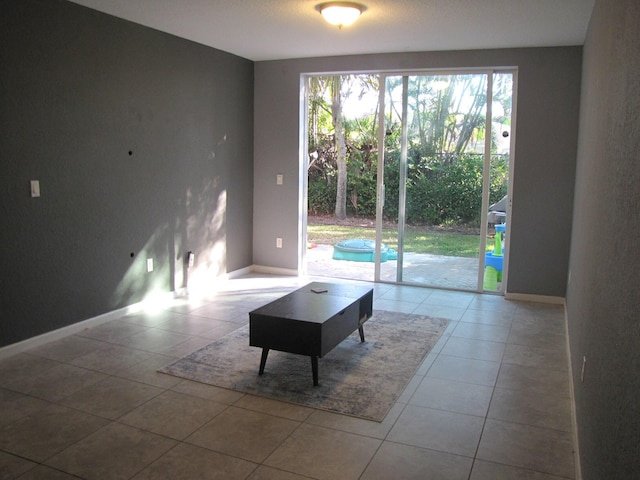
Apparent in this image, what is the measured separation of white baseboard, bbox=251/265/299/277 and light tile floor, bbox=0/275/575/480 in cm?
234

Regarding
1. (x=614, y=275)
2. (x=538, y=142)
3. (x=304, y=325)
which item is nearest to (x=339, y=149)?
(x=538, y=142)

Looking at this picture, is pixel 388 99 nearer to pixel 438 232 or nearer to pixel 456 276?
pixel 438 232

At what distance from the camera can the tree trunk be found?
9.79 m

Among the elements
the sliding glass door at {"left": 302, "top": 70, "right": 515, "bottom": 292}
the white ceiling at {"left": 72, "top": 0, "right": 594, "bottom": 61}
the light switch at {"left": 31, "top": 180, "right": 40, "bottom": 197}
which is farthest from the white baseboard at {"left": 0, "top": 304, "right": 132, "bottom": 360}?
the sliding glass door at {"left": 302, "top": 70, "right": 515, "bottom": 292}

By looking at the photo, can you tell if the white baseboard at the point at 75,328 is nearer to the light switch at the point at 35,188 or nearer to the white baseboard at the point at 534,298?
the light switch at the point at 35,188

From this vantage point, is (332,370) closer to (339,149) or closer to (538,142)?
(538,142)

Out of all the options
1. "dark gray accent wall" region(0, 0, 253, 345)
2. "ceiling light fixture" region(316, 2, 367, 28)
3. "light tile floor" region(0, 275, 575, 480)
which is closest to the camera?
"light tile floor" region(0, 275, 575, 480)

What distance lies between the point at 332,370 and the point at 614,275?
2.02 meters

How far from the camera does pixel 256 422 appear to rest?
9.23ft

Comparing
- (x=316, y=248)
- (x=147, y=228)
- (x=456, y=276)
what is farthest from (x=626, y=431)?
(x=316, y=248)

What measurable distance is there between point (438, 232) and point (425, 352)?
2205 mm

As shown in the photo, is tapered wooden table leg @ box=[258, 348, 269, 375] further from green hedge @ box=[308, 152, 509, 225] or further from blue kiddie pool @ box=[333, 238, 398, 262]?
blue kiddie pool @ box=[333, 238, 398, 262]

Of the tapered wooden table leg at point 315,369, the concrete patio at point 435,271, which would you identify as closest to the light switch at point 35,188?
the tapered wooden table leg at point 315,369

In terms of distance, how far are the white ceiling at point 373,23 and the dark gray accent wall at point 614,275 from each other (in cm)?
126
